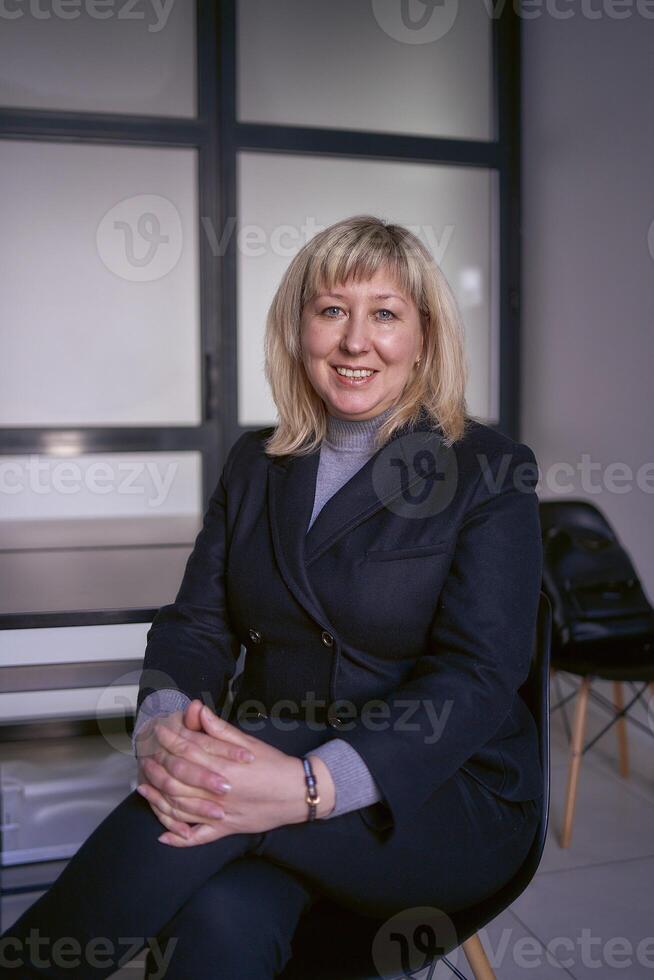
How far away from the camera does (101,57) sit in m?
3.52

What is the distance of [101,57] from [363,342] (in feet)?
8.89

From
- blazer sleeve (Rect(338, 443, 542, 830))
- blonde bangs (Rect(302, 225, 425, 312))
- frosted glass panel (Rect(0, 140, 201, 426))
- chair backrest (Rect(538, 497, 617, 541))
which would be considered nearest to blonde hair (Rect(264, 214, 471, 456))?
blonde bangs (Rect(302, 225, 425, 312))

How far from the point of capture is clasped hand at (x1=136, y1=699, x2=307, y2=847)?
1.03 metres

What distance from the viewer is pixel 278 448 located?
1508mm

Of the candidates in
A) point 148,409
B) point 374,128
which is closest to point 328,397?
point 148,409

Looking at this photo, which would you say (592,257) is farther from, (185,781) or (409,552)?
(185,781)

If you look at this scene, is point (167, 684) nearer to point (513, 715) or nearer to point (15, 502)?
point (513, 715)

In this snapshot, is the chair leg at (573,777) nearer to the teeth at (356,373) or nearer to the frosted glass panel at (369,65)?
the teeth at (356,373)

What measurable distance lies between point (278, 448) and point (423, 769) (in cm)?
60

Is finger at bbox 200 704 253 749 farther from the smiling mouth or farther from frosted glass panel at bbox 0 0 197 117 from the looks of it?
frosted glass panel at bbox 0 0 197 117

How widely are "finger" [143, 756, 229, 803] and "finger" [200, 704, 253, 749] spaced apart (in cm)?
5

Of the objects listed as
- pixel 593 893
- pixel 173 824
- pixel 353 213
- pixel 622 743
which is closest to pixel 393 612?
pixel 173 824

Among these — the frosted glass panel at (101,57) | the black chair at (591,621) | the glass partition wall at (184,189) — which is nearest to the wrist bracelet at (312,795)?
the black chair at (591,621)

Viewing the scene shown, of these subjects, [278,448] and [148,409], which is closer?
[278,448]
